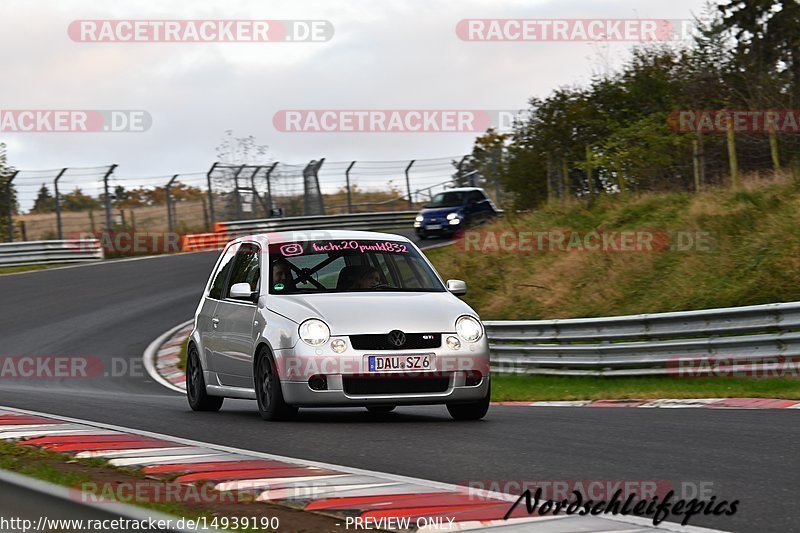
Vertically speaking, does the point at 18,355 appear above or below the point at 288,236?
below

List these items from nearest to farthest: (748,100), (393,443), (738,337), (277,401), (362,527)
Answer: (362,527) → (393,443) → (277,401) → (738,337) → (748,100)

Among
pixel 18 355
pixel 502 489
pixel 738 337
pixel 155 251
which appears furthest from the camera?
pixel 155 251

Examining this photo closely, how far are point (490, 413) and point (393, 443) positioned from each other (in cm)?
296

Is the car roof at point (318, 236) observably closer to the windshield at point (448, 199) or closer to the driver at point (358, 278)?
the driver at point (358, 278)

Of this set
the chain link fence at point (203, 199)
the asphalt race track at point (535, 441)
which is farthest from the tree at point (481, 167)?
the asphalt race track at point (535, 441)

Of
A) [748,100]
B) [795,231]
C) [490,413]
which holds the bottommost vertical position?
[490,413]

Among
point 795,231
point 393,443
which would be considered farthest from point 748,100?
point 393,443

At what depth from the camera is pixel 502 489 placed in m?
6.10

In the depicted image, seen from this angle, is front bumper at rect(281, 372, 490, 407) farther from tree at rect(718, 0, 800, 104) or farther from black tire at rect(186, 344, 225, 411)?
tree at rect(718, 0, 800, 104)

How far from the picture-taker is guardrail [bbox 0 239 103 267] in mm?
34438

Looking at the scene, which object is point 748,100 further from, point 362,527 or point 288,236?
point 362,527
